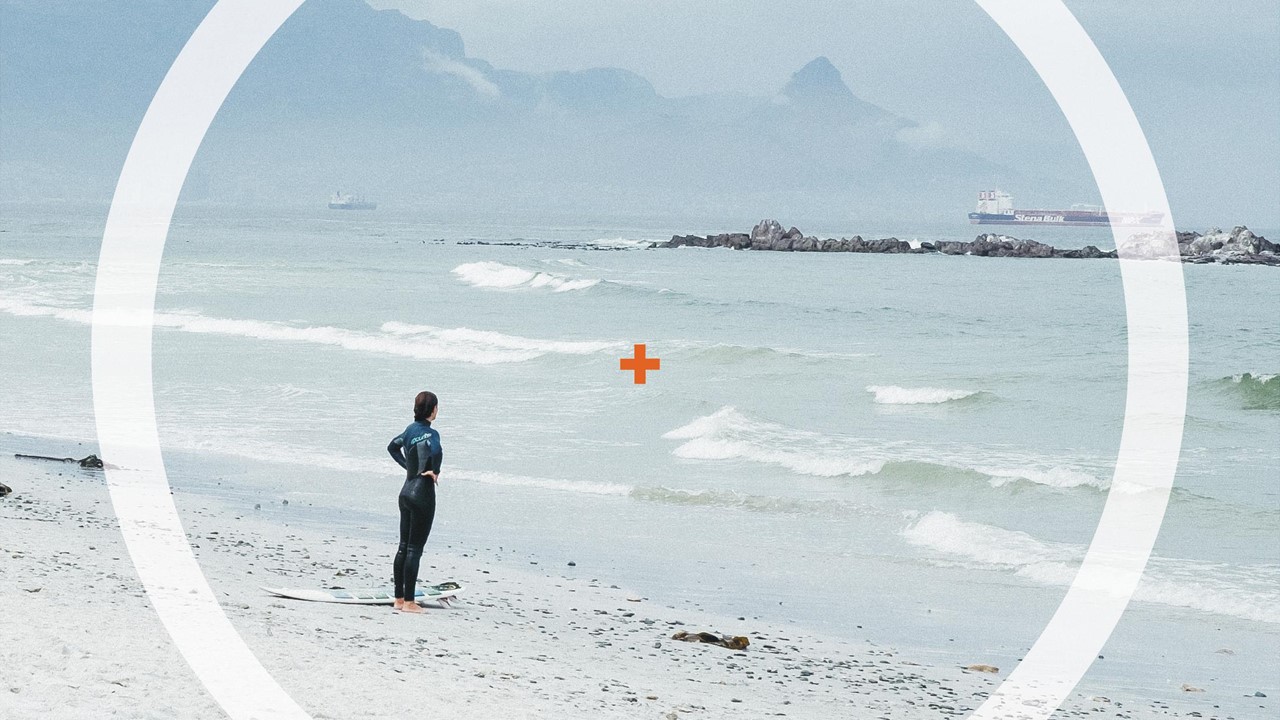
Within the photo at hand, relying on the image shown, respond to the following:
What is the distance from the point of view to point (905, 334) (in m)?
37.9

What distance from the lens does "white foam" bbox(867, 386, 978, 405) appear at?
2395 cm

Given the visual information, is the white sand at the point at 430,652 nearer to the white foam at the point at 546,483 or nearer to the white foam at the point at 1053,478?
the white foam at the point at 546,483

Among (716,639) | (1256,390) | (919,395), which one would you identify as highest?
(1256,390)

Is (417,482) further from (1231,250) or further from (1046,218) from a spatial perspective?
(1046,218)

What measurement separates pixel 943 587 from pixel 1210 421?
43.3ft

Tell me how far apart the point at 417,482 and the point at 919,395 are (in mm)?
16712

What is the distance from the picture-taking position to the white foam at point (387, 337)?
31.6 meters

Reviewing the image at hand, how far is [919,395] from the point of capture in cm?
2411

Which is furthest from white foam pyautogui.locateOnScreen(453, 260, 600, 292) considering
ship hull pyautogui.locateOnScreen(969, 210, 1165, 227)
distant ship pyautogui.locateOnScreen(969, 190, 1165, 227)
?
distant ship pyautogui.locateOnScreen(969, 190, 1165, 227)

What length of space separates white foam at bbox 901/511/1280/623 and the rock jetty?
239 ft

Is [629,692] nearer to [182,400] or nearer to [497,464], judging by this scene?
[497,464]

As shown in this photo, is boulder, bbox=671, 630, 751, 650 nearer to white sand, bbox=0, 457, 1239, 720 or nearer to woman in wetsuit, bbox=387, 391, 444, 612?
white sand, bbox=0, 457, 1239, 720

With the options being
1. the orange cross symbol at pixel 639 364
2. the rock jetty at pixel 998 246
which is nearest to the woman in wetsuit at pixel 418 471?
the orange cross symbol at pixel 639 364

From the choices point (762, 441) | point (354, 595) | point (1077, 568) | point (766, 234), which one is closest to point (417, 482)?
point (354, 595)
